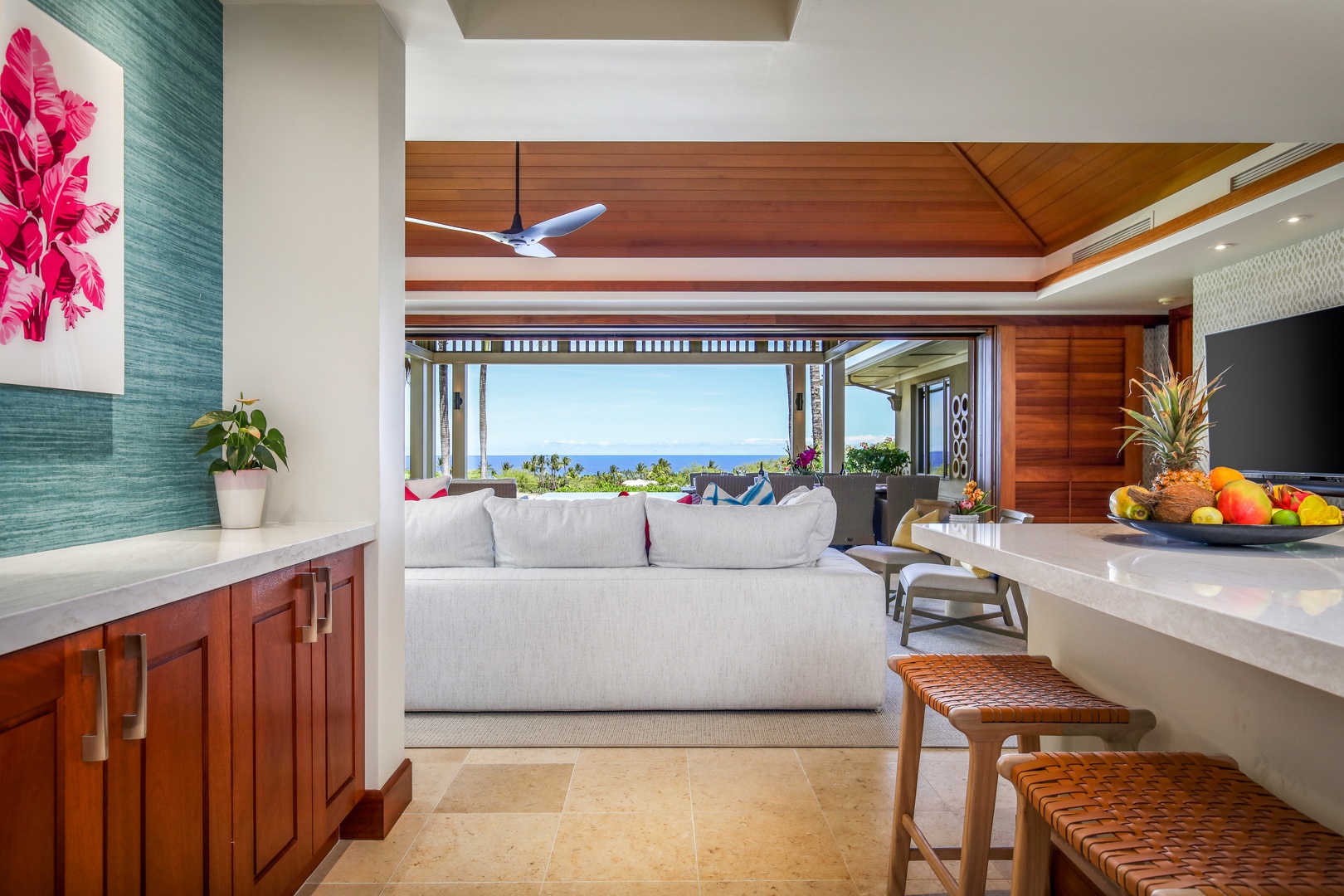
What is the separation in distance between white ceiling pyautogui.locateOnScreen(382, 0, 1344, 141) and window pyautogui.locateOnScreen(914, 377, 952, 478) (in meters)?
8.90

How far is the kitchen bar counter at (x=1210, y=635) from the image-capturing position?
2.74 ft

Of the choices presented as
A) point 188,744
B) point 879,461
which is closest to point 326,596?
point 188,744

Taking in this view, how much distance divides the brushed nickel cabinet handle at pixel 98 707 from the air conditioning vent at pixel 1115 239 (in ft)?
19.1

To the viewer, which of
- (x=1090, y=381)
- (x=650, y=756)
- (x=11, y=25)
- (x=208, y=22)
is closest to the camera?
(x=11, y=25)

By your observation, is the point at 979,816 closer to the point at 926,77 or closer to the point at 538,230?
the point at 926,77

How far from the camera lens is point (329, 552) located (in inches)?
71.9

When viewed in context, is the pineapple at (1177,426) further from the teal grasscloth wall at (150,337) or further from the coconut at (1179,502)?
the teal grasscloth wall at (150,337)

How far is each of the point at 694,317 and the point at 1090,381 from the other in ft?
11.8

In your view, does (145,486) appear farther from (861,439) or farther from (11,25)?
(861,439)

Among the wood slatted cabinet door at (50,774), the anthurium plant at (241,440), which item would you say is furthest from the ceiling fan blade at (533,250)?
the wood slatted cabinet door at (50,774)

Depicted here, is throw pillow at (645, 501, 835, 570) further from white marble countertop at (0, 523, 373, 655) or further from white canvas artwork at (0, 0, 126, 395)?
white canvas artwork at (0, 0, 126, 395)

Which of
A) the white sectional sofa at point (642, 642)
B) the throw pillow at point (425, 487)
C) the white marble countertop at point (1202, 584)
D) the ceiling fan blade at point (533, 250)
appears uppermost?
the ceiling fan blade at point (533, 250)

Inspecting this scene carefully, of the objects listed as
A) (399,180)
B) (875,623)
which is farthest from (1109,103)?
(399,180)

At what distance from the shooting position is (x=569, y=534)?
3.14 metres
